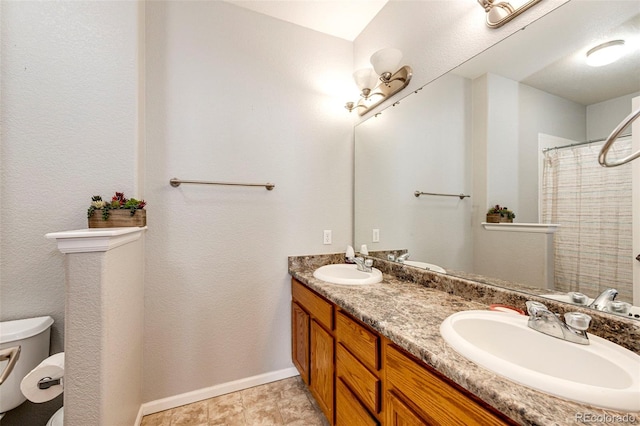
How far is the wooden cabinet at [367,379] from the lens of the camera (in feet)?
2.07

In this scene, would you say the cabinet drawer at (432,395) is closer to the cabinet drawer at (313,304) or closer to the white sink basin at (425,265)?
the cabinet drawer at (313,304)

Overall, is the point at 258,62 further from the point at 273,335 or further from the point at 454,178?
the point at 273,335

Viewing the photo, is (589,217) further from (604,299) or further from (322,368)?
(322,368)

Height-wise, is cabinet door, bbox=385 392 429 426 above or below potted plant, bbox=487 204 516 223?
below

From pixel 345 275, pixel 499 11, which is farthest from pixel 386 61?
pixel 345 275

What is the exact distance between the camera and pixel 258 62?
1747mm

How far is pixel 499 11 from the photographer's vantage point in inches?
41.2

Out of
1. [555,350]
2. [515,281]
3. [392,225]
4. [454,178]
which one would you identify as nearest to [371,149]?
[392,225]

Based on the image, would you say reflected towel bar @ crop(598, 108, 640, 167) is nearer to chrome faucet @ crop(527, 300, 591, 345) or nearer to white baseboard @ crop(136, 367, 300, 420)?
chrome faucet @ crop(527, 300, 591, 345)

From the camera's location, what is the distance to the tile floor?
4.68 feet

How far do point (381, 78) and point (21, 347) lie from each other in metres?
2.29

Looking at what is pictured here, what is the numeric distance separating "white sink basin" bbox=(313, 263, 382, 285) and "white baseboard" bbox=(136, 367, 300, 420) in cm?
82

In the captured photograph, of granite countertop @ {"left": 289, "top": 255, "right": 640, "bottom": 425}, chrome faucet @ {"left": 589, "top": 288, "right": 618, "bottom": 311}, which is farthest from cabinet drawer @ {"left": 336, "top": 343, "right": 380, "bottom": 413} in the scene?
chrome faucet @ {"left": 589, "top": 288, "right": 618, "bottom": 311}

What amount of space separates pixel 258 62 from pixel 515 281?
6.44 feet
